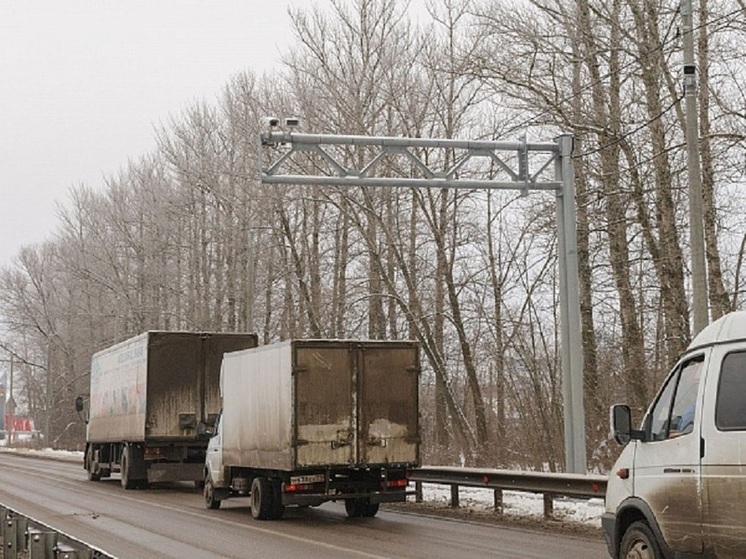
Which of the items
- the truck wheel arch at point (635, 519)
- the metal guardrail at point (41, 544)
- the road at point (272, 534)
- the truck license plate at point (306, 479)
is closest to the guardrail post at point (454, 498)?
the road at point (272, 534)

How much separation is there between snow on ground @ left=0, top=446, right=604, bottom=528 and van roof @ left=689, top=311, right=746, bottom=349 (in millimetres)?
7997

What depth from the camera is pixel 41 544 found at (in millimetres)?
9469

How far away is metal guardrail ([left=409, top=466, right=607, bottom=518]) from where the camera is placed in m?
15.9

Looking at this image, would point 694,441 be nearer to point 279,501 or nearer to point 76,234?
point 279,501

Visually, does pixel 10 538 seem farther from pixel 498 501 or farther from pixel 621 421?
pixel 498 501

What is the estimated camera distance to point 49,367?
6412cm

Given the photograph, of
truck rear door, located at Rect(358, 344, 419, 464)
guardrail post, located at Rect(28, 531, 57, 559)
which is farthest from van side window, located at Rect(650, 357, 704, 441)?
truck rear door, located at Rect(358, 344, 419, 464)

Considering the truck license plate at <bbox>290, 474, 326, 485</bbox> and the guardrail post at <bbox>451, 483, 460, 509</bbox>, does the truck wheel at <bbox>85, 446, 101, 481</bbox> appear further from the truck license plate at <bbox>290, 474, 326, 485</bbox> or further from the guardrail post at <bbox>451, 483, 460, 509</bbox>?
the truck license plate at <bbox>290, 474, 326, 485</bbox>

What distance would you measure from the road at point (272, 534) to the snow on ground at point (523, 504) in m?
1.19

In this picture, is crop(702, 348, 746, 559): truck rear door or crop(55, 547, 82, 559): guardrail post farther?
crop(55, 547, 82, 559): guardrail post

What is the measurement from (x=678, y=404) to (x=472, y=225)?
89.3ft

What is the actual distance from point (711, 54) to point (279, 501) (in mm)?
13075

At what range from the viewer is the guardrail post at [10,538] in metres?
12.0

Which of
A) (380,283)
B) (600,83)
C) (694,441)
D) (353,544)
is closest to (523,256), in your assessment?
(380,283)
